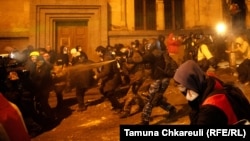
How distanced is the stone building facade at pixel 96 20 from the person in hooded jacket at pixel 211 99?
12928 mm

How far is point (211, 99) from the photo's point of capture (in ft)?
7.69

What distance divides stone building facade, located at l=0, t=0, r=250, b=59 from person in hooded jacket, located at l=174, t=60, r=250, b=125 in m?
12.9

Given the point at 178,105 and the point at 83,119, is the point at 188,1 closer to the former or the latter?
the point at 178,105

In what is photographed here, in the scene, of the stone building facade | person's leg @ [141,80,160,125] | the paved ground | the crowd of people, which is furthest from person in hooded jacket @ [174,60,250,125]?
the stone building facade

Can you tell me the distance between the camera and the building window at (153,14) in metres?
16.3

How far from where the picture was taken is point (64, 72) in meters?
10.1

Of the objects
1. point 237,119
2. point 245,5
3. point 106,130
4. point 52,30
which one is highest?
point 245,5

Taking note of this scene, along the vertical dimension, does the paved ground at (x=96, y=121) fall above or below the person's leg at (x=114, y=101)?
below

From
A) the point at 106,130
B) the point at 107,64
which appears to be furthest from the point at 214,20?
the point at 106,130

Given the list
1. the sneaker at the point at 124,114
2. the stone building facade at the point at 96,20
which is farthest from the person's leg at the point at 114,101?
the stone building facade at the point at 96,20

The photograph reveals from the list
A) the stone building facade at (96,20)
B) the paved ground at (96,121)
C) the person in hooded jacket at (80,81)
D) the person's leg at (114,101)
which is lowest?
the paved ground at (96,121)

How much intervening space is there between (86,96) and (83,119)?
2503 millimetres
